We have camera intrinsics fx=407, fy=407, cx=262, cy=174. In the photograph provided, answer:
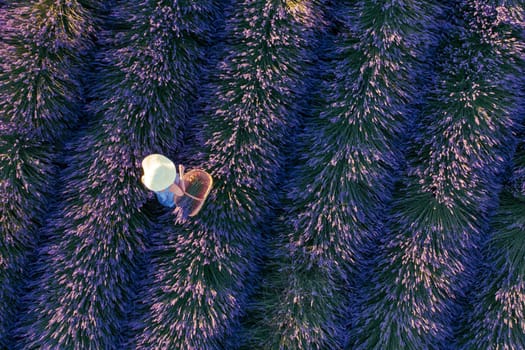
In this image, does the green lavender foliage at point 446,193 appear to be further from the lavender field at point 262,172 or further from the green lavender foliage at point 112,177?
the green lavender foliage at point 112,177

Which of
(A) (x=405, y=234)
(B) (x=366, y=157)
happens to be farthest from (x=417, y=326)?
(B) (x=366, y=157)

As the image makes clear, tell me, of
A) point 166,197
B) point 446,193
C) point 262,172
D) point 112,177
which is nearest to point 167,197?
point 166,197

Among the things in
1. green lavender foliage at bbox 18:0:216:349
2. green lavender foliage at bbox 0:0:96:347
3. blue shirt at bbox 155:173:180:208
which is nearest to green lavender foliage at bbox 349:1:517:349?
blue shirt at bbox 155:173:180:208

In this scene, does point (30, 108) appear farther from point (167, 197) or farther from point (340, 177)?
point (340, 177)

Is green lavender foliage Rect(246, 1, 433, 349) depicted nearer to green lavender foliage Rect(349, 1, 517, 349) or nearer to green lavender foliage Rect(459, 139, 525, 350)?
green lavender foliage Rect(349, 1, 517, 349)

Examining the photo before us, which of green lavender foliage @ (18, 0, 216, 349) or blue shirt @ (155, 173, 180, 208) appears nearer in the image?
blue shirt @ (155, 173, 180, 208)
